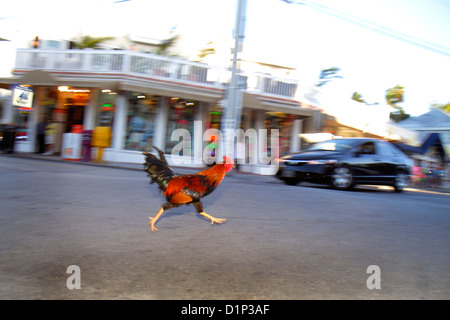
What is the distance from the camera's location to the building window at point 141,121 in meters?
17.5

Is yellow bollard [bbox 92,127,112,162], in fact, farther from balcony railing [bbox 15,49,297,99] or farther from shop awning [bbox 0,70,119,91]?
balcony railing [bbox 15,49,297,99]

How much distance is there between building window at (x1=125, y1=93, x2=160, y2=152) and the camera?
17.5 m

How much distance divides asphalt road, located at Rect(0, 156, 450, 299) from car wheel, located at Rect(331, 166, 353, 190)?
134 inches

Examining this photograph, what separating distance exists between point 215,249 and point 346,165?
757cm

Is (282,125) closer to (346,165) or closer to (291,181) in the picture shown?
(291,181)

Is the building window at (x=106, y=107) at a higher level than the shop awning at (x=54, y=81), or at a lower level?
lower

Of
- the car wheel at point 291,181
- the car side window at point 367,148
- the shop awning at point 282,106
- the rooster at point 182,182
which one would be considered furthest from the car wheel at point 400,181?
the rooster at point 182,182

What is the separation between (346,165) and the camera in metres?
10.6

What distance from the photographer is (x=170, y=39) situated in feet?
71.5

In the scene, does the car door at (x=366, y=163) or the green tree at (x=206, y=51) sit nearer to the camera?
the car door at (x=366, y=163)

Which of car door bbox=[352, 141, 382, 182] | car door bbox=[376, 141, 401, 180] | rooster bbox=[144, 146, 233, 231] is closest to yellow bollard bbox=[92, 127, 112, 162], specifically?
car door bbox=[352, 141, 382, 182]

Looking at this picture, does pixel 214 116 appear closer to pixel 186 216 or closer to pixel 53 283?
pixel 186 216

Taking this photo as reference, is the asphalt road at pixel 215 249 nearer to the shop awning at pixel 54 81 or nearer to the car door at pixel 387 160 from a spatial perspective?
the car door at pixel 387 160

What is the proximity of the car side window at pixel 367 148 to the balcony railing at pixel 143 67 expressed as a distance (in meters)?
7.01
